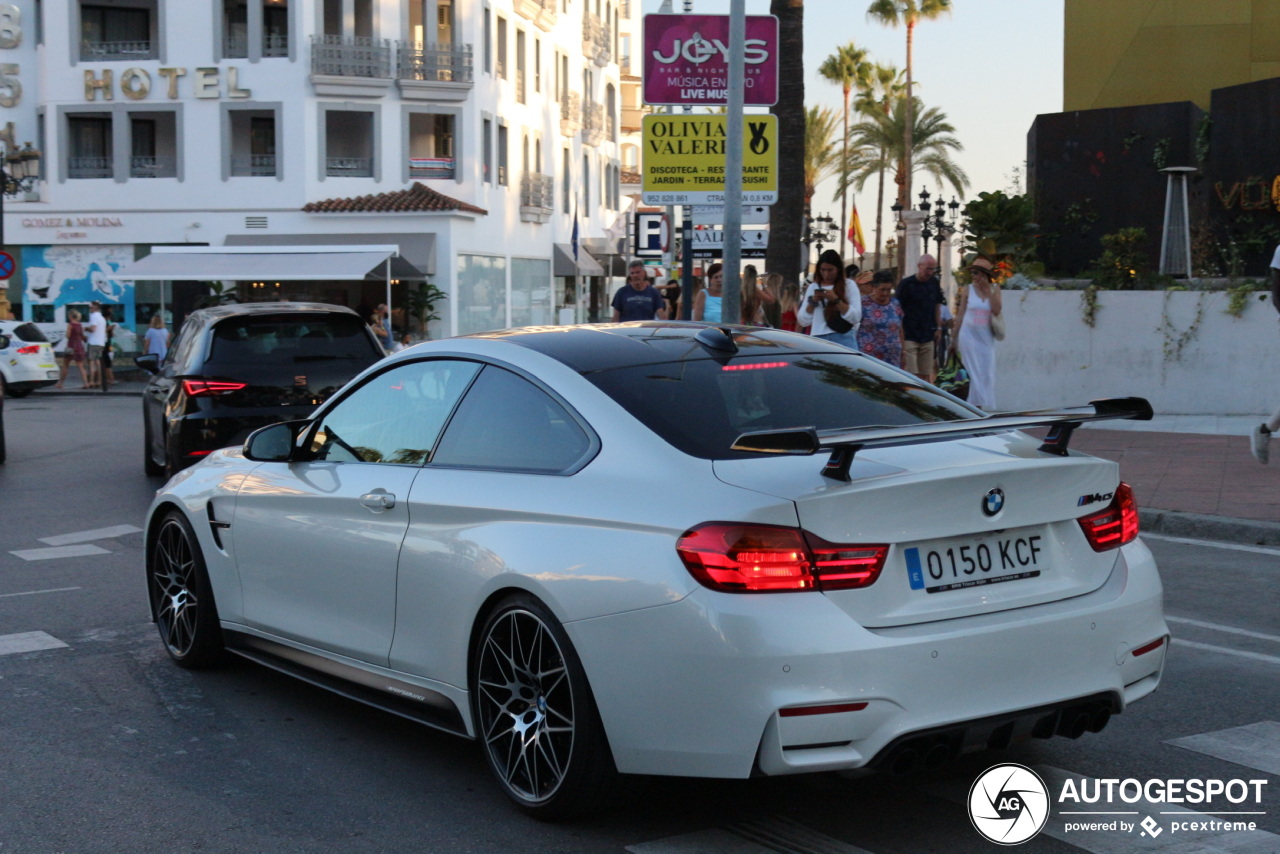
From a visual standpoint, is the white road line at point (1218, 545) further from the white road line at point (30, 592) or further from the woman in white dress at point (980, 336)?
the white road line at point (30, 592)

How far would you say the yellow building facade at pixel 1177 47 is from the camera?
2809cm

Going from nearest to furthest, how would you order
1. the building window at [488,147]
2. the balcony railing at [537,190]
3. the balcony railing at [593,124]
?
the building window at [488,147]
the balcony railing at [537,190]
the balcony railing at [593,124]

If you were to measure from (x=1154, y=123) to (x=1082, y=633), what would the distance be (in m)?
22.3

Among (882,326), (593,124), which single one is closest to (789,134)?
(882,326)

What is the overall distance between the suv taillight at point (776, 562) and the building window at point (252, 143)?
39175 millimetres

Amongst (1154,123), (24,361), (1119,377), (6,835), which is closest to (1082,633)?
(6,835)

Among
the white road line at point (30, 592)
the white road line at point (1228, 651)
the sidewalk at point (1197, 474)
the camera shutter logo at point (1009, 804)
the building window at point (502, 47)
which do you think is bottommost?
the white road line at point (30, 592)

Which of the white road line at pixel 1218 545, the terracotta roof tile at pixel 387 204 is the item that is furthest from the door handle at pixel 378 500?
the terracotta roof tile at pixel 387 204

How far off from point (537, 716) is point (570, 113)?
1994 inches

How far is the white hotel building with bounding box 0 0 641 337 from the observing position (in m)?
40.6

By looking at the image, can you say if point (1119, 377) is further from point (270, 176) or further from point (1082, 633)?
point (270, 176)

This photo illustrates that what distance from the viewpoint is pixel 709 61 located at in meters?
15.2

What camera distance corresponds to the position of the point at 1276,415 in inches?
450

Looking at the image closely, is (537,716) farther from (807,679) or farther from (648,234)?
(648,234)
